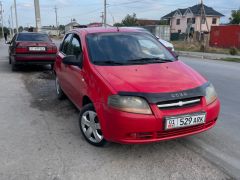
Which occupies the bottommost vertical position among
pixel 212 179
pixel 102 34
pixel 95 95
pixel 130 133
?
pixel 212 179

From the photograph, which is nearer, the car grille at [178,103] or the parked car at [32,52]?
the car grille at [178,103]

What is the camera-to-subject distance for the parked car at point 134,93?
345 cm

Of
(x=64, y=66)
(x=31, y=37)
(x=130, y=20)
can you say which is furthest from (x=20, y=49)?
(x=130, y=20)

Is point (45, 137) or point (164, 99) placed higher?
point (164, 99)

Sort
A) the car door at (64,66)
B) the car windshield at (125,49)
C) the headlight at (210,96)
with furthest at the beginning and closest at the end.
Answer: the car door at (64,66)
the car windshield at (125,49)
the headlight at (210,96)

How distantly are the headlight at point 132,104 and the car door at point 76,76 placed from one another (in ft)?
3.36

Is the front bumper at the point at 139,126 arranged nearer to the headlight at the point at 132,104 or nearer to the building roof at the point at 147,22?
the headlight at the point at 132,104

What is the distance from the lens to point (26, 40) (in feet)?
36.1

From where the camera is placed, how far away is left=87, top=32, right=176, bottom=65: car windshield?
14.7 ft

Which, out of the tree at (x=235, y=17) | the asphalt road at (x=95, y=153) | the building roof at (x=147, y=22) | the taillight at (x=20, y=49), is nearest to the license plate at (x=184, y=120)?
the asphalt road at (x=95, y=153)

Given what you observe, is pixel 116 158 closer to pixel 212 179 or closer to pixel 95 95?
pixel 95 95

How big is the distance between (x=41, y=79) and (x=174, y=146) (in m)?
6.54

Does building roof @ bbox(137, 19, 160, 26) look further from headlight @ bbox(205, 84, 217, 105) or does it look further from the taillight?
headlight @ bbox(205, 84, 217, 105)

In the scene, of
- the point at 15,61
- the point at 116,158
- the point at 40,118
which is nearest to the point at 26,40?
the point at 15,61
